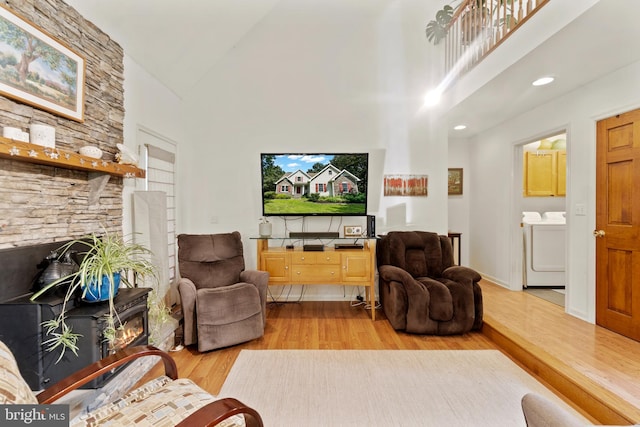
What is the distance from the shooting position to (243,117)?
374cm

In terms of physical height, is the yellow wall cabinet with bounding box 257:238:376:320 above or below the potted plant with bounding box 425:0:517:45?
below

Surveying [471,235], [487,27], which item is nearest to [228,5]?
[487,27]

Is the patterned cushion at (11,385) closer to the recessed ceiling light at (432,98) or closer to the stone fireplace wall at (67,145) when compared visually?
the stone fireplace wall at (67,145)

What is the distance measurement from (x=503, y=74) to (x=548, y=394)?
2.53 meters

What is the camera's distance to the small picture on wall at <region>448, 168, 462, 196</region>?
4.87 meters

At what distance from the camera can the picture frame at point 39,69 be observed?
5.08 ft

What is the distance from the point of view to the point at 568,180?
121 inches

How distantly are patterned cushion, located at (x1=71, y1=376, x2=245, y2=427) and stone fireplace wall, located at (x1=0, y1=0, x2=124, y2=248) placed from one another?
3.67 ft

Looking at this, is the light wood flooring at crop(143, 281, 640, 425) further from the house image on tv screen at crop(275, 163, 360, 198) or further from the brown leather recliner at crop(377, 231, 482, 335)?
the house image on tv screen at crop(275, 163, 360, 198)

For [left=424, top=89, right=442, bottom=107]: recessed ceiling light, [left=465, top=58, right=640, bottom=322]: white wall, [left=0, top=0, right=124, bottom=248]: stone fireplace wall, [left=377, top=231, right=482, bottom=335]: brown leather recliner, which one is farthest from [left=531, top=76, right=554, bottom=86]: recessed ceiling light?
[left=0, top=0, right=124, bottom=248]: stone fireplace wall

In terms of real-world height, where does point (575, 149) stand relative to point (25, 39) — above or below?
below

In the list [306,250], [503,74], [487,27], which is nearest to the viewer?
[503,74]

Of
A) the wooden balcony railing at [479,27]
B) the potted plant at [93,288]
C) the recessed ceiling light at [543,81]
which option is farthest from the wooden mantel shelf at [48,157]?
the recessed ceiling light at [543,81]

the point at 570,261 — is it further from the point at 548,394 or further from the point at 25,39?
the point at 25,39
